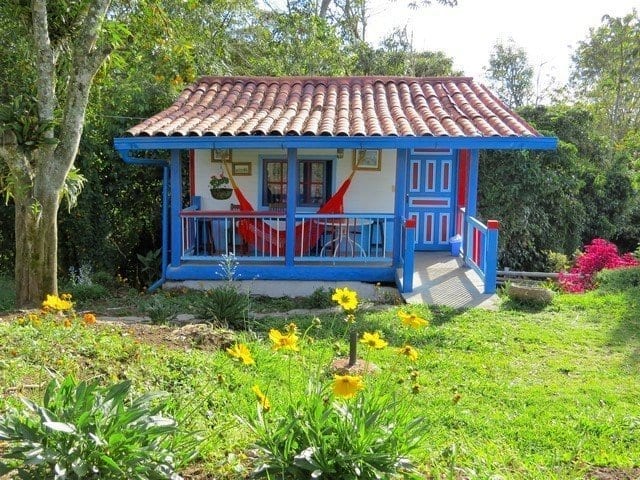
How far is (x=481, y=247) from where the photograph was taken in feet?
33.0

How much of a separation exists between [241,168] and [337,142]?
104 inches

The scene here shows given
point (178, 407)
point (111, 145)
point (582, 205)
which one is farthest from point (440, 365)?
point (582, 205)

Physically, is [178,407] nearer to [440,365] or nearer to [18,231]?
[440,365]

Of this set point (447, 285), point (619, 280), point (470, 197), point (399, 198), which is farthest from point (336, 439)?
point (470, 197)

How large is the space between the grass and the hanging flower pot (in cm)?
477

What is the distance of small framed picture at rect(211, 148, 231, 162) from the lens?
11379mm

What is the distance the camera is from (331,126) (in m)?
9.86

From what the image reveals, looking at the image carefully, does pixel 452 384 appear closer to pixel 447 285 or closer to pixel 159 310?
pixel 159 310

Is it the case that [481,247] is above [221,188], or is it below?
below

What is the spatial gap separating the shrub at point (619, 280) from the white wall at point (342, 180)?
3.72 metres

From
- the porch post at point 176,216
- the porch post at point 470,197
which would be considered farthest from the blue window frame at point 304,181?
the porch post at point 470,197

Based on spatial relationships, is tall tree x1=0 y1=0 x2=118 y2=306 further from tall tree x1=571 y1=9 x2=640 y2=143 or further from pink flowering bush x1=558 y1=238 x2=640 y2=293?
tall tree x1=571 y1=9 x2=640 y2=143

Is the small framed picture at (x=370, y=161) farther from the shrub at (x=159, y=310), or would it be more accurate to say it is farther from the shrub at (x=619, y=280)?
the shrub at (x=159, y=310)

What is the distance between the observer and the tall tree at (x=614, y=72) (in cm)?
2212
